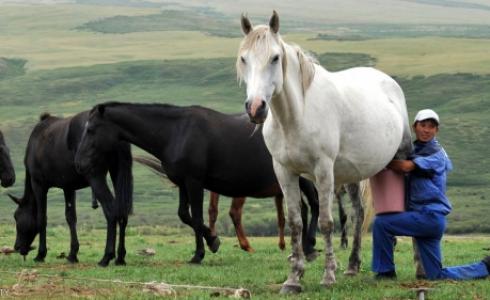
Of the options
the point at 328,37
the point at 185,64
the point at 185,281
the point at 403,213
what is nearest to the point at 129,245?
the point at 185,281

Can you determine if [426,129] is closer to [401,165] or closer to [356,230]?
[401,165]

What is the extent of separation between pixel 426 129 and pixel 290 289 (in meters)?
2.34

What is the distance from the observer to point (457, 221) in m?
38.4

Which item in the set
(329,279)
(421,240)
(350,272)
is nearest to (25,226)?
(350,272)

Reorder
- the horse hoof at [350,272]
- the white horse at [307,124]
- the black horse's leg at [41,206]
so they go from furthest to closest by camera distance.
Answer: the black horse's leg at [41,206] → the horse hoof at [350,272] → the white horse at [307,124]

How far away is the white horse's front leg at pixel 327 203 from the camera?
1031 cm

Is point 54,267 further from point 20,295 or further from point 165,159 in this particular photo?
point 20,295

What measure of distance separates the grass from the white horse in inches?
30.1

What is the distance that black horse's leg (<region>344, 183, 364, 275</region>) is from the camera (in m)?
12.0

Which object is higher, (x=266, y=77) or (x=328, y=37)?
(x=266, y=77)

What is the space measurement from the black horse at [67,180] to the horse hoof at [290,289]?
4607 mm

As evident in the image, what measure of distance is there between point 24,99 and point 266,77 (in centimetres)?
8046

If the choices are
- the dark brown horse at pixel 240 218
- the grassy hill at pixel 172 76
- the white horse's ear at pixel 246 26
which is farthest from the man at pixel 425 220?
the grassy hill at pixel 172 76

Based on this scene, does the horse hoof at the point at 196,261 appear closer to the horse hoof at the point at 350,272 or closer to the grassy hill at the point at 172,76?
the horse hoof at the point at 350,272
